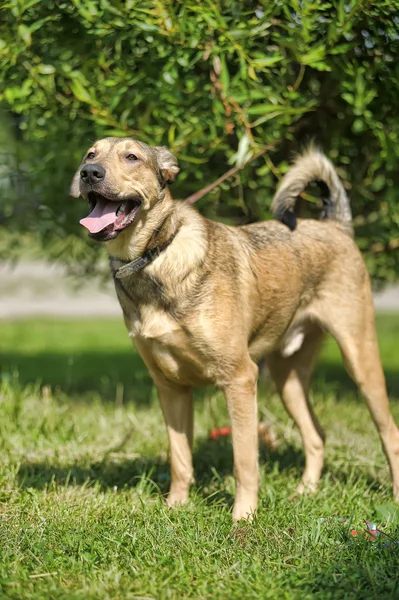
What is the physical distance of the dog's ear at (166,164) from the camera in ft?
14.5

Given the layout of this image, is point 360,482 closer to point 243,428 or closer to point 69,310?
point 243,428

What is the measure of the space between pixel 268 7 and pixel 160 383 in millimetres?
2365

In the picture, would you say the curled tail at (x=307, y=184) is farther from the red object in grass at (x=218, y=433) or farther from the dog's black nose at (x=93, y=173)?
the red object in grass at (x=218, y=433)

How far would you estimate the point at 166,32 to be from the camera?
5.01 m

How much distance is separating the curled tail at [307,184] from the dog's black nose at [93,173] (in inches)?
59.2

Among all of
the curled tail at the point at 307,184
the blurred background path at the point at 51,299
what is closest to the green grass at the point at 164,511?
the curled tail at the point at 307,184

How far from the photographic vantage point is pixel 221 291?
4426 mm

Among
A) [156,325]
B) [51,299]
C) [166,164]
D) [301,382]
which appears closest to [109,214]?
[166,164]

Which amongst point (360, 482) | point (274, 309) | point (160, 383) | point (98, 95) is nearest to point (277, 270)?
point (274, 309)

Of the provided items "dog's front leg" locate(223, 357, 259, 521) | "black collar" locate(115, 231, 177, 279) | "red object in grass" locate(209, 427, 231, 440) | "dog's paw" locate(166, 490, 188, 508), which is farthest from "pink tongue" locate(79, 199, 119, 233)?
"red object in grass" locate(209, 427, 231, 440)

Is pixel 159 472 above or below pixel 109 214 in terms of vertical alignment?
below

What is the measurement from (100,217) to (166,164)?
543 millimetres

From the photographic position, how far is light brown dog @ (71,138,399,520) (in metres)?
4.27

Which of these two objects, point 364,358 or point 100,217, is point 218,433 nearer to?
point 364,358
